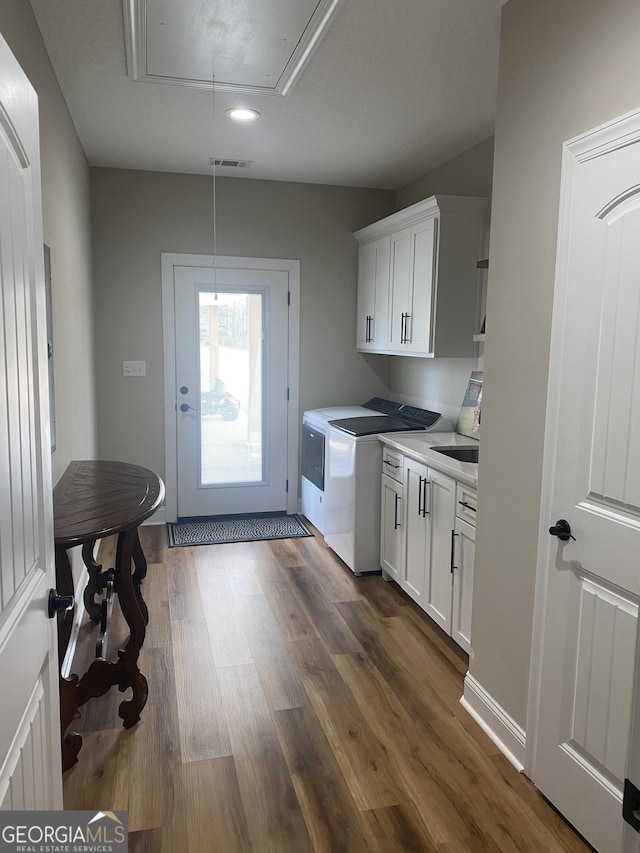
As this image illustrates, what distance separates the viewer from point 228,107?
331cm

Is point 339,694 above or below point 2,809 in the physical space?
below

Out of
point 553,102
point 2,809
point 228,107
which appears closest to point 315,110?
point 228,107

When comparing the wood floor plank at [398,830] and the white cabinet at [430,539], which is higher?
the white cabinet at [430,539]

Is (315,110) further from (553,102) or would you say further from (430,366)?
(430,366)

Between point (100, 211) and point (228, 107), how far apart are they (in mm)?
1702

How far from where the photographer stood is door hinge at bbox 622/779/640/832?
759 mm

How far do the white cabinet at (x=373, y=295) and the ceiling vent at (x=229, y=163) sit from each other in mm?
1052

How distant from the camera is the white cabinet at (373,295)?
4.58 m

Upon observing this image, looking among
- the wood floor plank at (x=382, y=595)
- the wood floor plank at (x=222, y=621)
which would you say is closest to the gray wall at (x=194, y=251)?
the wood floor plank at (x=222, y=621)

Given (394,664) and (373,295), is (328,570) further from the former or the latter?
(373,295)

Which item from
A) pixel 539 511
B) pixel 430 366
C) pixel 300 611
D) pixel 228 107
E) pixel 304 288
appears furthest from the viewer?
pixel 304 288

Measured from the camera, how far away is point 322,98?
3160 mm

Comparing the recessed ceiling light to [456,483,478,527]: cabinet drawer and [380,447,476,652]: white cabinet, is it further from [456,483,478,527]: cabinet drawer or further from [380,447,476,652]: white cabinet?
[456,483,478,527]: cabinet drawer

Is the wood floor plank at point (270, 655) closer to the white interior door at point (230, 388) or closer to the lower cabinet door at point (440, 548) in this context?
the lower cabinet door at point (440, 548)
